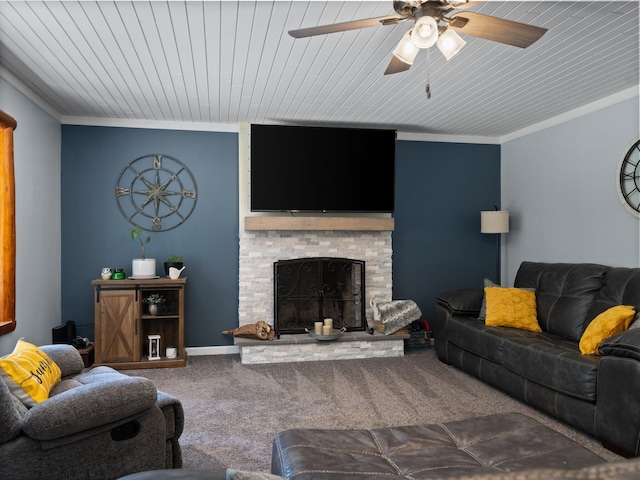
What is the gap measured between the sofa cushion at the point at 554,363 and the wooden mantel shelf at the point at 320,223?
6.57 feet

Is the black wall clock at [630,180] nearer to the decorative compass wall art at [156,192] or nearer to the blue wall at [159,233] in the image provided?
the blue wall at [159,233]

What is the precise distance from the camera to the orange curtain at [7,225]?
3555 millimetres

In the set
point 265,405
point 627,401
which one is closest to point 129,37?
point 265,405

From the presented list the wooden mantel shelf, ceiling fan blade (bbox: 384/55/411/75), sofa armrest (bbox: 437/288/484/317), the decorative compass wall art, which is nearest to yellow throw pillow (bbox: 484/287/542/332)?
sofa armrest (bbox: 437/288/484/317)

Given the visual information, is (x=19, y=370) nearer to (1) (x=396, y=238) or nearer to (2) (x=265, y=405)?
(2) (x=265, y=405)

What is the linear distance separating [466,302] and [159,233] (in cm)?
318

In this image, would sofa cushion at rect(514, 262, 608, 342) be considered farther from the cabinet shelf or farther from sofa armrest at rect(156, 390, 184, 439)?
the cabinet shelf

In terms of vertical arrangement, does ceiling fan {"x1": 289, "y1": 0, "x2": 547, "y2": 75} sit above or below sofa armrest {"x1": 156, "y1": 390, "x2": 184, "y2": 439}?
above

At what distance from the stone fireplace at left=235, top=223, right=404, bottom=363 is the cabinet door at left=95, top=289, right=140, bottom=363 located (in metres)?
1.00

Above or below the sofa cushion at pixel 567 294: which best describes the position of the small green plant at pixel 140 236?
above

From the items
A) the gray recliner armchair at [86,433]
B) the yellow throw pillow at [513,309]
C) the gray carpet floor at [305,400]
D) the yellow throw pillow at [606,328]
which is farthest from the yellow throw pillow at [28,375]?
the yellow throw pillow at [513,309]

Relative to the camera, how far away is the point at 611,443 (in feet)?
9.08

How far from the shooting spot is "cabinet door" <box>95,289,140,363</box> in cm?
449

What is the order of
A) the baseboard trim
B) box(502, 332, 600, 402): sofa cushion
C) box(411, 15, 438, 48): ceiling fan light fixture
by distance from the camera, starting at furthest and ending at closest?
the baseboard trim, box(502, 332, 600, 402): sofa cushion, box(411, 15, 438, 48): ceiling fan light fixture
